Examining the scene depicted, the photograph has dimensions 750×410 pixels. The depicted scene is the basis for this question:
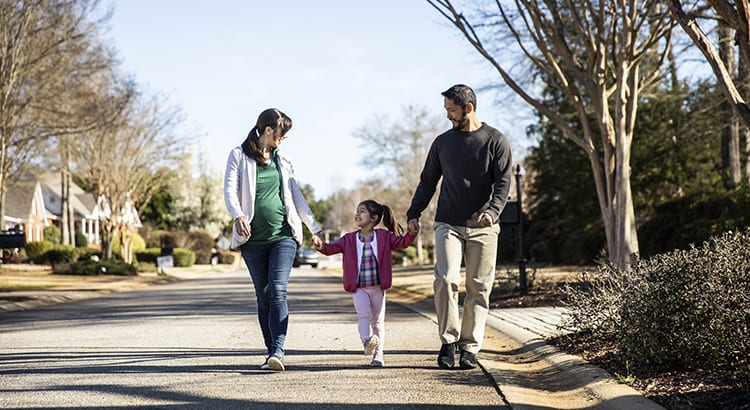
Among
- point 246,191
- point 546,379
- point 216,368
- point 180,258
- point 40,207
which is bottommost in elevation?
point 546,379

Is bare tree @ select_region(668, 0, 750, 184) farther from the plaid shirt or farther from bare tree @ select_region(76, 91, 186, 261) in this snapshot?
bare tree @ select_region(76, 91, 186, 261)

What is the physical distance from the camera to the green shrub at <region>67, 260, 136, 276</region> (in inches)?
1409

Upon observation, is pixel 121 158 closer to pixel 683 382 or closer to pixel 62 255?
pixel 62 255

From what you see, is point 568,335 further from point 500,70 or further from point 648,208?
point 648,208

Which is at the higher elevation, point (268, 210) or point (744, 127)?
point (744, 127)

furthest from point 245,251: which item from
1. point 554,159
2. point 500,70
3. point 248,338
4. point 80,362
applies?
point 554,159

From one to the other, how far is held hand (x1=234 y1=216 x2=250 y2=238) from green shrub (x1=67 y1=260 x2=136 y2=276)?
29.7 meters

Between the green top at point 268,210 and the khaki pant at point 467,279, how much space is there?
1.25 meters

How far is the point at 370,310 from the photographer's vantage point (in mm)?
7730

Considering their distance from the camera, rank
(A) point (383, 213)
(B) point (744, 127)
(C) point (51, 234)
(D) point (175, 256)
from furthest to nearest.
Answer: (C) point (51, 234) < (D) point (175, 256) < (B) point (744, 127) < (A) point (383, 213)

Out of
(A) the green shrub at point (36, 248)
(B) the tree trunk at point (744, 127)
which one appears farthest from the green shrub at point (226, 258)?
(B) the tree trunk at point (744, 127)

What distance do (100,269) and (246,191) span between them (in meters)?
29.9

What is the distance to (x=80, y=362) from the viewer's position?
7.90m

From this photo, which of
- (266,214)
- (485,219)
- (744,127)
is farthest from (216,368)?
(744,127)
